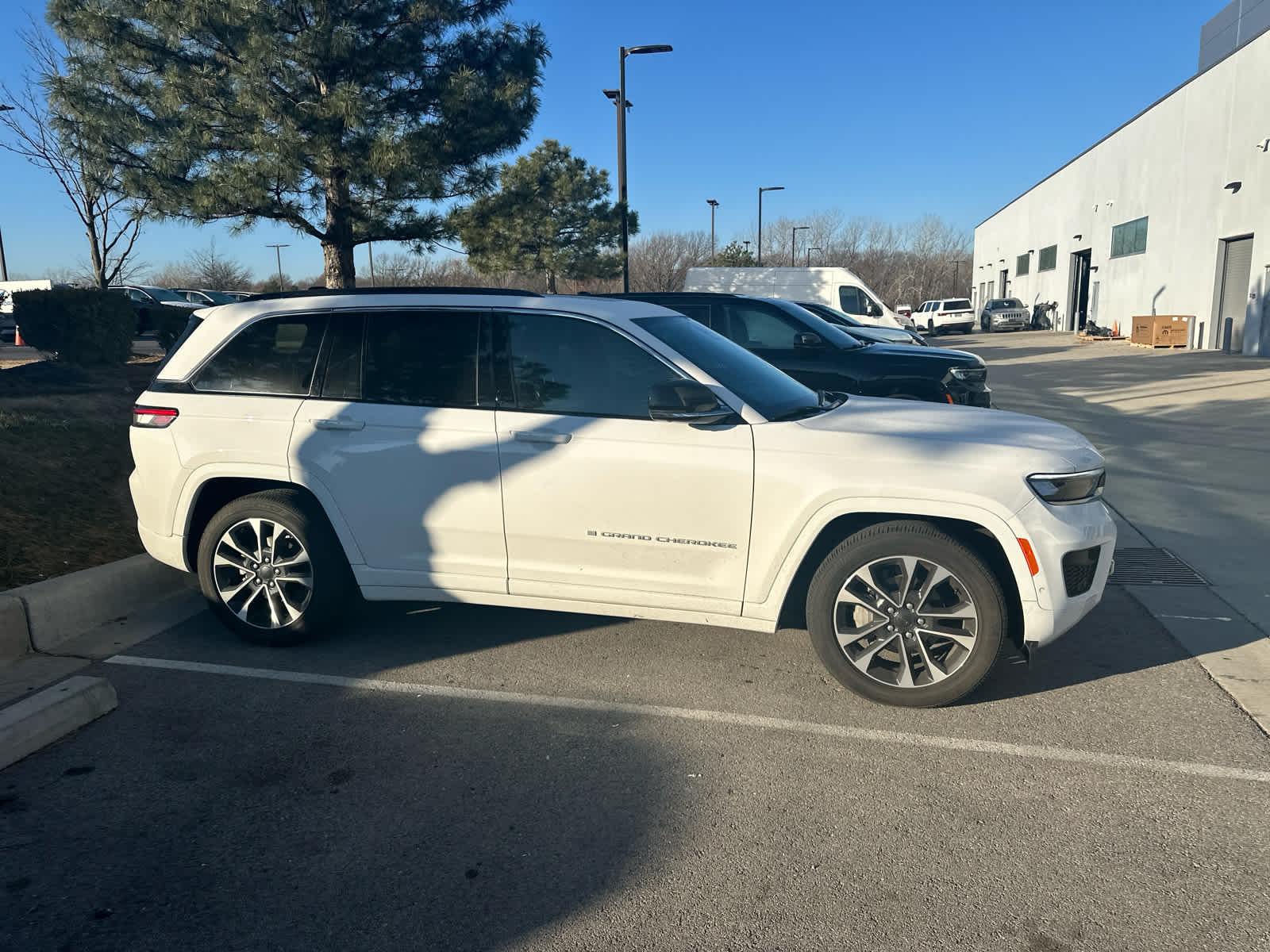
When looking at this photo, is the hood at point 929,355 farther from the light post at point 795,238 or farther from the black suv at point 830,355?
the light post at point 795,238

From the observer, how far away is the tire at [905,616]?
4.01 metres

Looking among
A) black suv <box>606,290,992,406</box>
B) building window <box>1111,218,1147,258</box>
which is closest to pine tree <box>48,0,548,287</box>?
black suv <box>606,290,992,406</box>

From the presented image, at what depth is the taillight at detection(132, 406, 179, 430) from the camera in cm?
496

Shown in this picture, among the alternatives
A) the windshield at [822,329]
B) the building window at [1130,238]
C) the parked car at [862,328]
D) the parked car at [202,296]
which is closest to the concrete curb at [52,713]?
the windshield at [822,329]

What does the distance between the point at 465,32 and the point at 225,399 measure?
38.8 feet

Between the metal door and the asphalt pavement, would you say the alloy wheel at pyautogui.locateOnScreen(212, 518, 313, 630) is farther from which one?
the metal door

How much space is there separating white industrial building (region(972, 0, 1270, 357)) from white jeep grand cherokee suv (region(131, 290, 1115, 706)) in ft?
79.1

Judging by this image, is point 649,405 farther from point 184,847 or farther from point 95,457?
point 95,457

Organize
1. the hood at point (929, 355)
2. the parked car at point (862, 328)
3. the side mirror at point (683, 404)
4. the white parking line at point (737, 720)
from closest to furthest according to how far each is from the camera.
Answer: the white parking line at point (737, 720)
the side mirror at point (683, 404)
the hood at point (929, 355)
the parked car at point (862, 328)

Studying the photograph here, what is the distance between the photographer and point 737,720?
13.4ft

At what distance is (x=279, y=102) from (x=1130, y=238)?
32881 mm

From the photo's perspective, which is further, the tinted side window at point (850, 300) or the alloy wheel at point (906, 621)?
the tinted side window at point (850, 300)

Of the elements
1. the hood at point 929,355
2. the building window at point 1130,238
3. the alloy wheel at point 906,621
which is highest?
the building window at point 1130,238

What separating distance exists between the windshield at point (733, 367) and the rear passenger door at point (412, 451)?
3.11 ft
